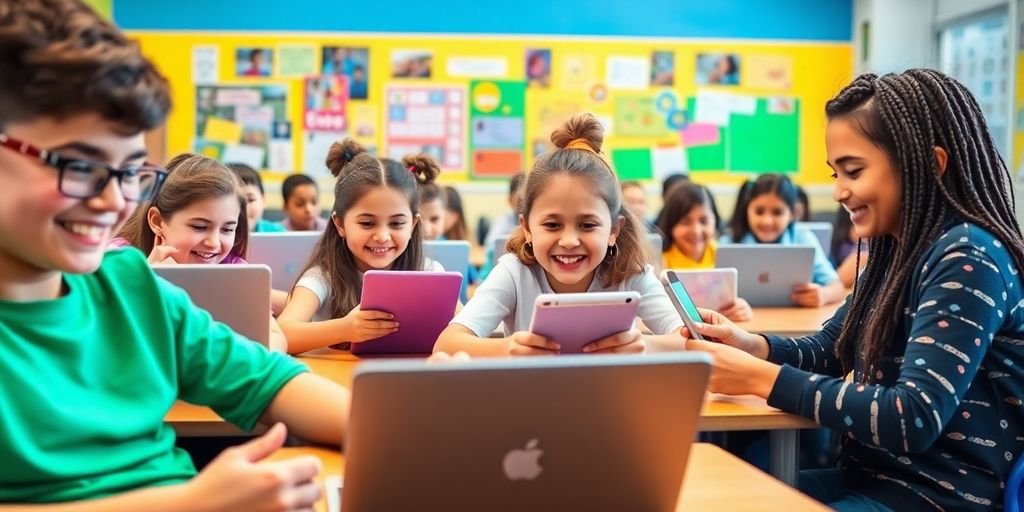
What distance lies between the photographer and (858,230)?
172cm

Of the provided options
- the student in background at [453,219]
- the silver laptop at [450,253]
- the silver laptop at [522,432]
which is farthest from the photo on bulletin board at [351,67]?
the silver laptop at [522,432]

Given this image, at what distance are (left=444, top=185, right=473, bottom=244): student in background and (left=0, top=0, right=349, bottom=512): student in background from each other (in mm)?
3926

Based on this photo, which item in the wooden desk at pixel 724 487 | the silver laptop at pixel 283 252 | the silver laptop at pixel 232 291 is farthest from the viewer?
the silver laptop at pixel 283 252

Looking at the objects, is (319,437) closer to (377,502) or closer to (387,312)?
(377,502)

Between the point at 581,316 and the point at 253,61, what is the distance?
526cm

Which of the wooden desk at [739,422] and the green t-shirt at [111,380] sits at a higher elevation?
the green t-shirt at [111,380]

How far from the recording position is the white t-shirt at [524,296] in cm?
228

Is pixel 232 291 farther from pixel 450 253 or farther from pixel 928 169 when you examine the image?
pixel 450 253

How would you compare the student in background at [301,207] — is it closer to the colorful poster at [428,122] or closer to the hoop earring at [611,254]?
the colorful poster at [428,122]

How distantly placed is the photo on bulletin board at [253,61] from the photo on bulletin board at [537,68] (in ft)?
5.06

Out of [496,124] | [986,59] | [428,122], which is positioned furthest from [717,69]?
[428,122]

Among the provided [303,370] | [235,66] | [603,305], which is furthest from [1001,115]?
[303,370]

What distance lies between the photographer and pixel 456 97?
Answer: 646 centimetres

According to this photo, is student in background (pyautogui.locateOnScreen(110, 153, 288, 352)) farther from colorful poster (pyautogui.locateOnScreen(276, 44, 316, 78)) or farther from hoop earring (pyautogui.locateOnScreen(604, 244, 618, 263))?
colorful poster (pyautogui.locateOnScreen(276, 44, 316, 78))
